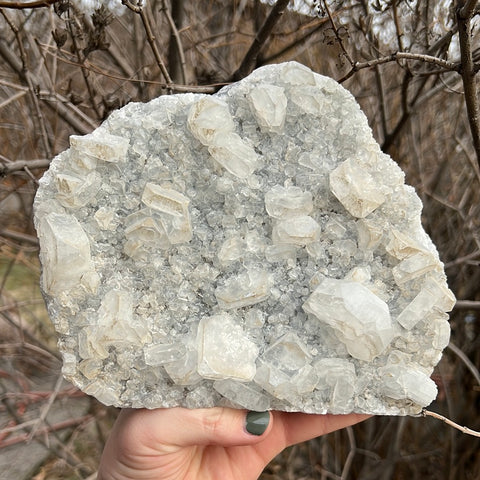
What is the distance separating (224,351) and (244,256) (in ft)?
0.45

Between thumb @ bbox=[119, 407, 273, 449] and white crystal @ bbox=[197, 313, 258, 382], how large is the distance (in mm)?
81

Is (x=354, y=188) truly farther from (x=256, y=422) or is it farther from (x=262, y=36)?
(x=262, y=36)

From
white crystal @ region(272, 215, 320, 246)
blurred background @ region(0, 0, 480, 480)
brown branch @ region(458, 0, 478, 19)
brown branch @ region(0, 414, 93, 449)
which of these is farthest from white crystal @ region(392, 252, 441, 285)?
brown branch @ region(0, 414, 93, 449)

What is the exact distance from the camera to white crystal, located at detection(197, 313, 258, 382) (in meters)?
0.73

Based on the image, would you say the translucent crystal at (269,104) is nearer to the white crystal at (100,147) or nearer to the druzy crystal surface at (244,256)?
the druzy crystal surface at (244,256)

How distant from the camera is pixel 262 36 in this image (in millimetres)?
1226

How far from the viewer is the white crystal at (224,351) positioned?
0.73 meters

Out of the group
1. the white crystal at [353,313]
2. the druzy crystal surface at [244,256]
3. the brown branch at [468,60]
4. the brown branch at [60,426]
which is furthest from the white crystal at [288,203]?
the brown branch at [60,426]

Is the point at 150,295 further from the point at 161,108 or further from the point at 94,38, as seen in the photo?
the point at 94,38

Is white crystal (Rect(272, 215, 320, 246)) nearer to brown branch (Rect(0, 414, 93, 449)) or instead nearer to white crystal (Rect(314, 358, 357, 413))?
white crystal (Rect(314, 358, 357, 413))

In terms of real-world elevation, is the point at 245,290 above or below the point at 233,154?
below

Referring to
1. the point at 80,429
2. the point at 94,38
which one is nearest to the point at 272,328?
the point at 94,38

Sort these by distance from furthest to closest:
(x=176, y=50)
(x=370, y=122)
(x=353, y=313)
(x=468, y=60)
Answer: (x=370, y=122)
(x=176, y=50)
(x=468, y=60)
(x=353, y=313)

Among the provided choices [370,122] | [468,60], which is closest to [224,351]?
[468,60]
